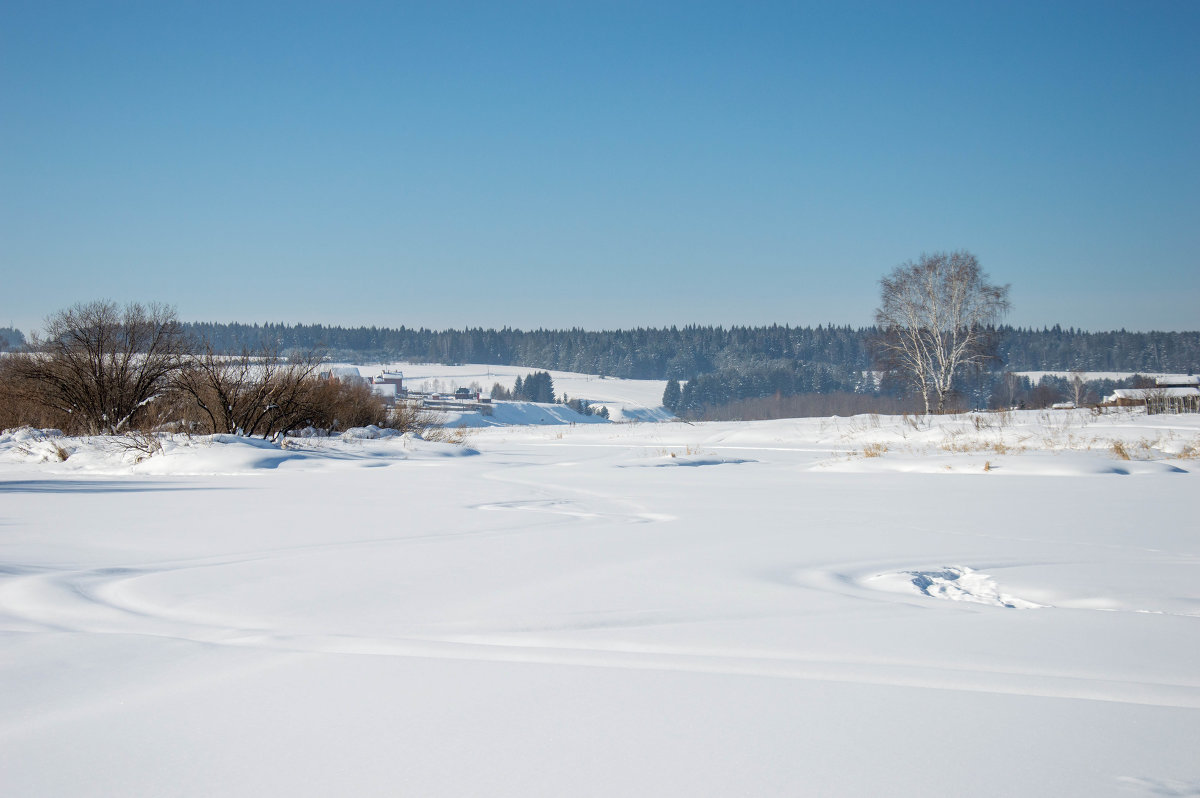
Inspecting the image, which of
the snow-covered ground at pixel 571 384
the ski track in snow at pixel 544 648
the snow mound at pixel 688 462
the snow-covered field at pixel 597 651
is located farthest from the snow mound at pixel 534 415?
the ski track in snow at pixel 544 648

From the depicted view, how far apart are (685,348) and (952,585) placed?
13076 cm

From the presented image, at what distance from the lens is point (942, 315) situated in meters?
26.2

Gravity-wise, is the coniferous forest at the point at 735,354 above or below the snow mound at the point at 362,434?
above

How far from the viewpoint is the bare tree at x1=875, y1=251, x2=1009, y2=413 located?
25.8 m

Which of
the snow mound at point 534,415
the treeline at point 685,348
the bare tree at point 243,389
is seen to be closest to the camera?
the bare tree at point 243,389

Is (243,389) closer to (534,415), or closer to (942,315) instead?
(942,315)

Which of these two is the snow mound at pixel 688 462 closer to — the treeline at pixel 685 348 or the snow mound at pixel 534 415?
A: the snow mound at pixel 534 415

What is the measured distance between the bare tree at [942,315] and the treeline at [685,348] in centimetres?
6174

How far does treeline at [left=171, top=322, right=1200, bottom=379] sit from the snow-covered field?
85.3 m

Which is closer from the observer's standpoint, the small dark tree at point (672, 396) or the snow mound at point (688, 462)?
the snow mound at point (688, 462)

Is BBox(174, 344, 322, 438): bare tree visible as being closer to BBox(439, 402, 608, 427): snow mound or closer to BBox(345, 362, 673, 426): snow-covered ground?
BBox(439, 402, 608, 427): snow mound

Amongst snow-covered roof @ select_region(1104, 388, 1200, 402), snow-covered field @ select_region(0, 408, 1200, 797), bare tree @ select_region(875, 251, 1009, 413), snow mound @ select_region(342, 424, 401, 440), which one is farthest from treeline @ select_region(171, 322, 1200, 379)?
A: snow-covered field @ select_region(0, 408, 1200, 797)

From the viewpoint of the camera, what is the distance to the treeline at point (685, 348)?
93.0m

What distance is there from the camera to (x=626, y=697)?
216 cm
